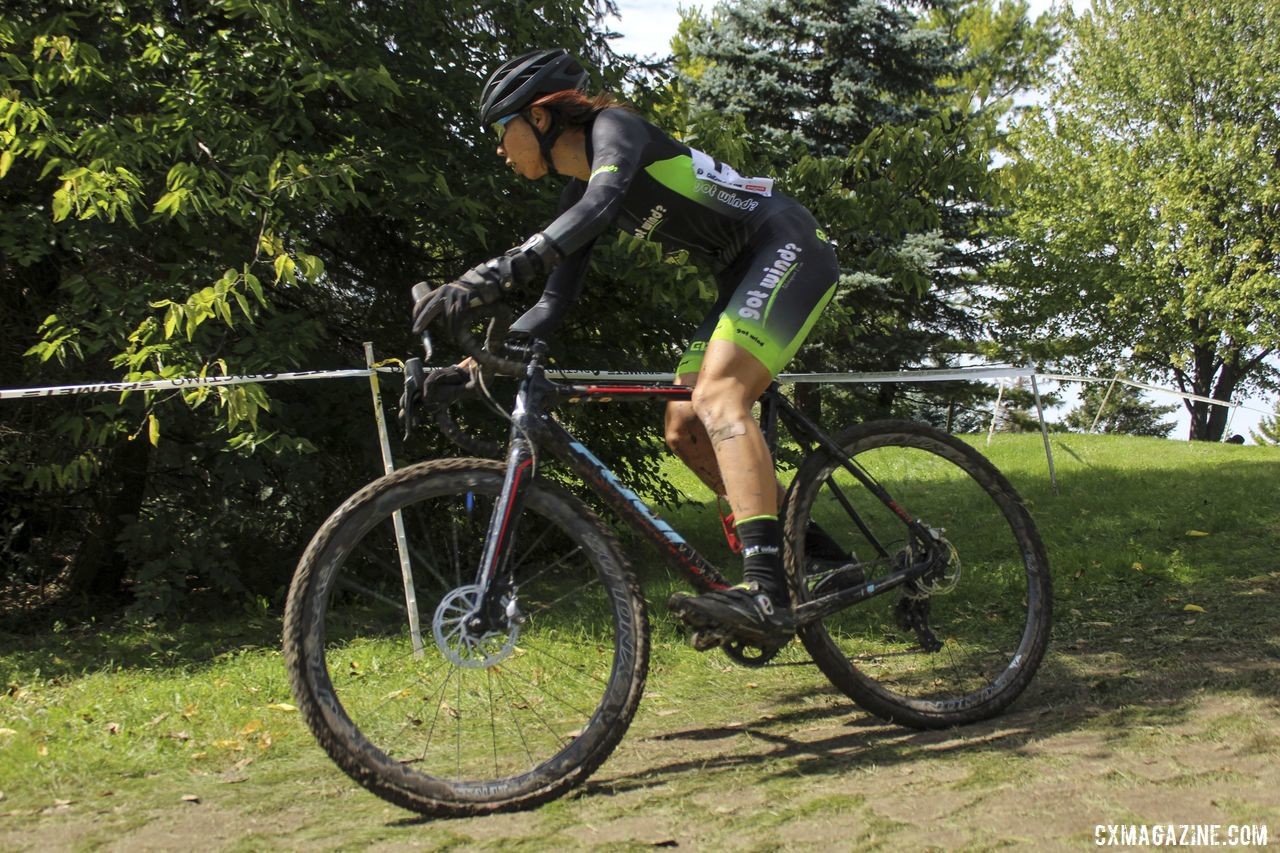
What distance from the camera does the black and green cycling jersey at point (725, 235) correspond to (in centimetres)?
361

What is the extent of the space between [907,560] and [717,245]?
141 centimetres

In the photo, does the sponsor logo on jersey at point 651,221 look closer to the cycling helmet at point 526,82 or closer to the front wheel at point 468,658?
the cycling helmet at point 526,82

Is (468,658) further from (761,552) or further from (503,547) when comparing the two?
(761,552)

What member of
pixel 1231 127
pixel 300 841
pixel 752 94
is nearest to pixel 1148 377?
pixel 1231 127

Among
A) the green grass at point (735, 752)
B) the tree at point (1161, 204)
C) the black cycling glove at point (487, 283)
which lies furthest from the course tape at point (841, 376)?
the tree at point (1161, 204)

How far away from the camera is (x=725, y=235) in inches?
150

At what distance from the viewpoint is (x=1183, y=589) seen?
6293mm

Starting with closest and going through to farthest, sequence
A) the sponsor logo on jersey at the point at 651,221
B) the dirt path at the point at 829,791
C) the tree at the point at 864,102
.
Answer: the dirt path at the point at 829,791
the sponsor logo on jersey at the point at 651,221
the tree at the point at 864,102

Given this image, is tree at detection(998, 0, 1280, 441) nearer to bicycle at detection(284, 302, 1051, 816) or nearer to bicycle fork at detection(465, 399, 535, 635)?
bicycle at detection(284, 302, 1051, 816)

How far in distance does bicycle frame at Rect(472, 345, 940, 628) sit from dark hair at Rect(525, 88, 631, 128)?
2.69ft

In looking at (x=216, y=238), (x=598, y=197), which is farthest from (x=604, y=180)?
(x=216, y=238)

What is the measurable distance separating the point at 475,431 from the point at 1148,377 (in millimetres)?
35428

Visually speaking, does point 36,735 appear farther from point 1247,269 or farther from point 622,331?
point 1247,269

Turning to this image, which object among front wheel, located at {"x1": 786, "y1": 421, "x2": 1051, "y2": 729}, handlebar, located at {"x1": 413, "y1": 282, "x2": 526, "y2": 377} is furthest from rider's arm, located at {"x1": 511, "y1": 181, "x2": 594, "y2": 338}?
front wheel, located at {"x1": 786, "y1": 421, "x2": 1051, "y2": 729}
